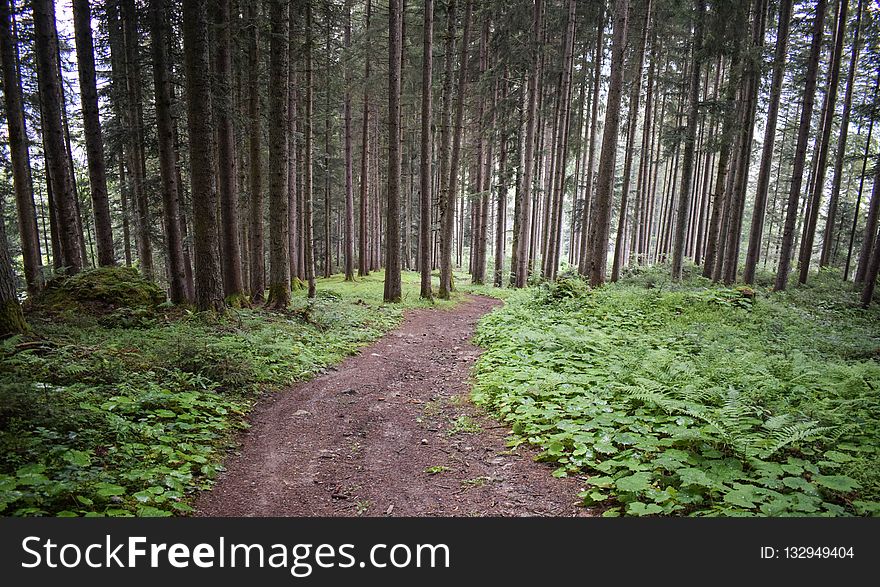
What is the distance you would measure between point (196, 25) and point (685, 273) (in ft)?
83.0

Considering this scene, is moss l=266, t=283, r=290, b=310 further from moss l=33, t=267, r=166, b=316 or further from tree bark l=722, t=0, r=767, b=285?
tree bark l=722, t=0, r=767, b=285

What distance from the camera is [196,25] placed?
8.55 m

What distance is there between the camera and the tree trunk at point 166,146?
10.1 metres

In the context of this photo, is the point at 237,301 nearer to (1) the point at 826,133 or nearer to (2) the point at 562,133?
(2) the point at 562,133

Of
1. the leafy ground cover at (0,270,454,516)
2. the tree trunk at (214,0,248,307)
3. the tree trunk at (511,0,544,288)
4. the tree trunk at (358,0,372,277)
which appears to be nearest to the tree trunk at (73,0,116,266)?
the leafy ground cover at (0,270,454,516)

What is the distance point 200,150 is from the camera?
8695 millimetres

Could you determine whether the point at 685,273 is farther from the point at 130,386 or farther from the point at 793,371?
the point at 130,386

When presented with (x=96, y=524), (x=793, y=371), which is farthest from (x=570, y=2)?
(x=96, y=524)

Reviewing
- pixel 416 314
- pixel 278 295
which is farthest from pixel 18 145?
pixel 416 314

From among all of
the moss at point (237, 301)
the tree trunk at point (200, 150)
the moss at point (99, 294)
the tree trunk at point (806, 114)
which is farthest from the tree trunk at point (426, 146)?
the tree trunk at point (806, 114)

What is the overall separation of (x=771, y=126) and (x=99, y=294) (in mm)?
22779

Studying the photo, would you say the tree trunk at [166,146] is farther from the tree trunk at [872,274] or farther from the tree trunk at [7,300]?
the tree trunk at [872,274]

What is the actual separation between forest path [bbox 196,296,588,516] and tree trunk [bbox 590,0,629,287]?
7634 mm

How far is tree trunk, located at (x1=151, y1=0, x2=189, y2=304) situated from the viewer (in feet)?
33.2
